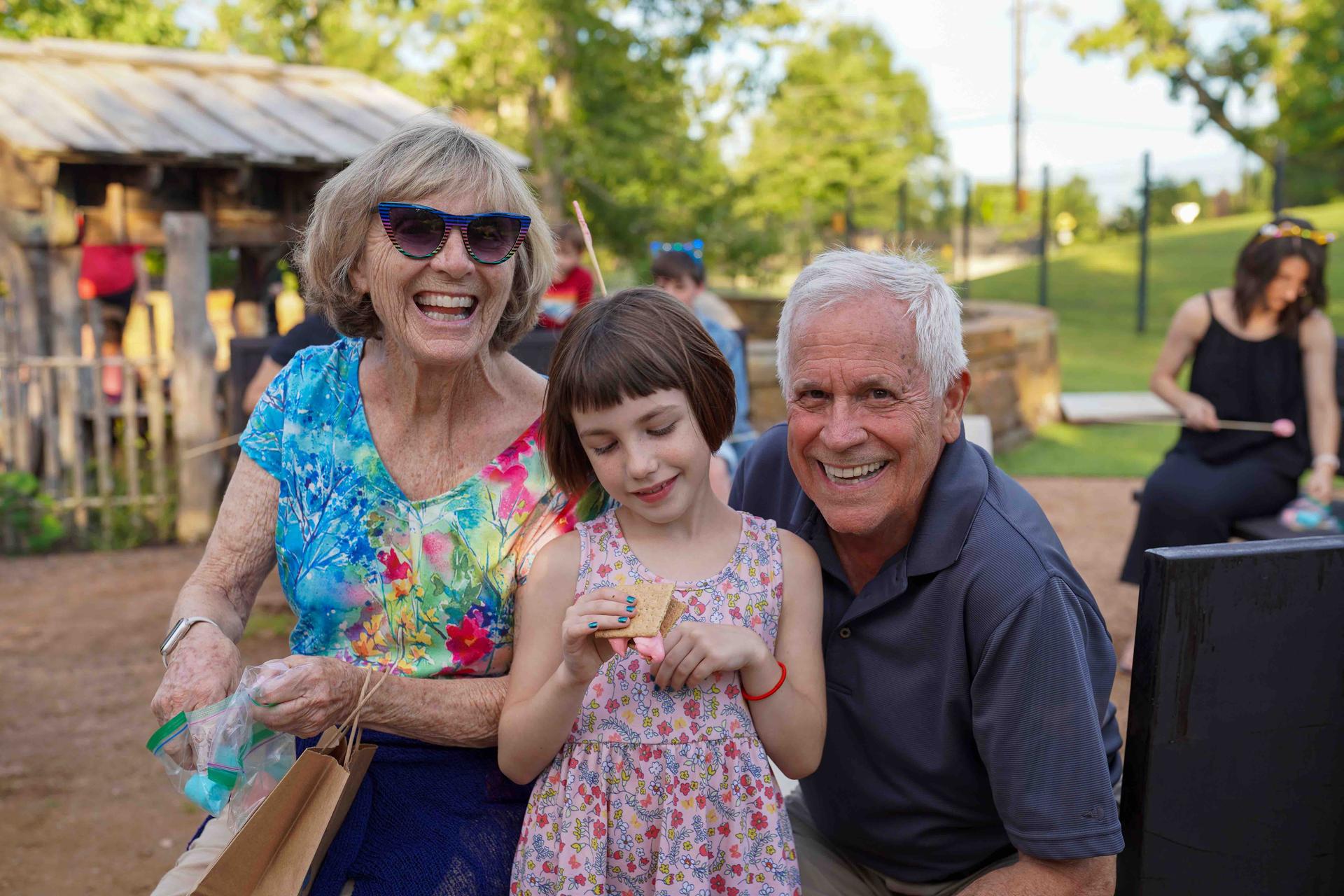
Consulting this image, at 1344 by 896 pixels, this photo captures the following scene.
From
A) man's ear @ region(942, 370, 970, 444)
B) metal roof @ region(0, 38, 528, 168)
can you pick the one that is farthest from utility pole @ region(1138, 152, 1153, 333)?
man's ear @ region(942, 370, 970, 444)

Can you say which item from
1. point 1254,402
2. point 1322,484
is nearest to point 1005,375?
point 1254,402

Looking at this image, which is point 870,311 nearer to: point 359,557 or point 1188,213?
point 359,557

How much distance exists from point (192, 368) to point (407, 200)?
6.32 m

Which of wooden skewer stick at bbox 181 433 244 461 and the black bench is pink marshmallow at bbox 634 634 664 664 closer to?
the black bench

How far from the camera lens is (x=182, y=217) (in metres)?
7.73

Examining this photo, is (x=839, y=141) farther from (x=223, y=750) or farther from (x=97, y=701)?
(x=223, y=750)

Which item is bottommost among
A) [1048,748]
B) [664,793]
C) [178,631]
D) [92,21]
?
[664,793]

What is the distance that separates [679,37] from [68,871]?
34.9 feet

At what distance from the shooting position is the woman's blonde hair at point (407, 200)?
2.16 m

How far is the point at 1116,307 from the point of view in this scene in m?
19.8

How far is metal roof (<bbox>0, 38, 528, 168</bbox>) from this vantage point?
7215 mm

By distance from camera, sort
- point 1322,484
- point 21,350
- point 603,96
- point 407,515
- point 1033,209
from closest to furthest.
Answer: point 407,515 < point 1322,484 < point 21,350 < point 603,96 < point 1033,209

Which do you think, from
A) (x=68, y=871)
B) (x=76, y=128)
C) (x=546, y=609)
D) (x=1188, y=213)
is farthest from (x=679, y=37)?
(x=546, y=609)

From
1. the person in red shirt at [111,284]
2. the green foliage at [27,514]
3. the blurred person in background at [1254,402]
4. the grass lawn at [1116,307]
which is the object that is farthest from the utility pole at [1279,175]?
the green foliage at [27,514]
